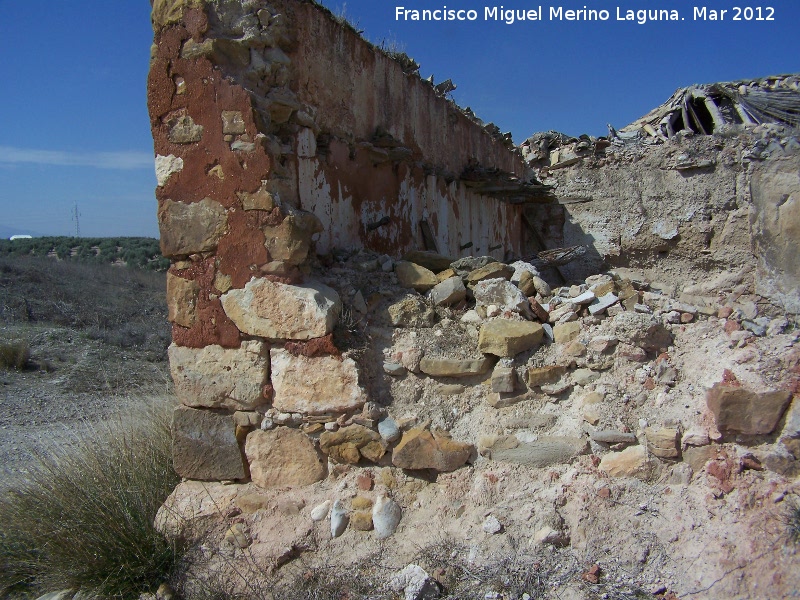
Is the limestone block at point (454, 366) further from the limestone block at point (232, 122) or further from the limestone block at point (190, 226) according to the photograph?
the limestone block at point (232, 122)

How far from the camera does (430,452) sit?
2824 mm

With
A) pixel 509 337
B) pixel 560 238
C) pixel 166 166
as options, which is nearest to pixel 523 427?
pixel 509 337

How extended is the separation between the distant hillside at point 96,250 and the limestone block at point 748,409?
26.8 m

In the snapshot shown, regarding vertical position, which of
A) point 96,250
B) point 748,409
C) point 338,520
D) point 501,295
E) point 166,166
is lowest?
point 338,520

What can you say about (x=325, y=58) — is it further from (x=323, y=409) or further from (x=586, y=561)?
(x=586, y=561)

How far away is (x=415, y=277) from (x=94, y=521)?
81.8 inches

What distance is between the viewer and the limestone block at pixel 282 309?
2955mm

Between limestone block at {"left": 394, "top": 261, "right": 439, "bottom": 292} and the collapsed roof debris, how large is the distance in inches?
155

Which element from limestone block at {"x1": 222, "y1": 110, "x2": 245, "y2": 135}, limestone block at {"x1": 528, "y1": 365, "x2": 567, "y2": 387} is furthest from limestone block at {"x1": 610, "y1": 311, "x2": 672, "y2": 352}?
limestone block at {"x1": 222, "y1": 110, "x2": 245, "y2": 135}

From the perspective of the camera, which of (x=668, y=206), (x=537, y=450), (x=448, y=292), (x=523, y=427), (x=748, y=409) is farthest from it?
(x=668, y=206)

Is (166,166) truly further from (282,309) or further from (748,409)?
(748,409)

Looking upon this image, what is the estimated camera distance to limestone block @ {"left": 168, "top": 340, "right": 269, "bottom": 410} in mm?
3053

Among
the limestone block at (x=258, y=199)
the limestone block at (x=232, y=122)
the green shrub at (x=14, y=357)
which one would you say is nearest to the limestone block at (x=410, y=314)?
the limestone block at (x=258, y=199)

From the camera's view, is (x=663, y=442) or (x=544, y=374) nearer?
(x=663, y=442)
